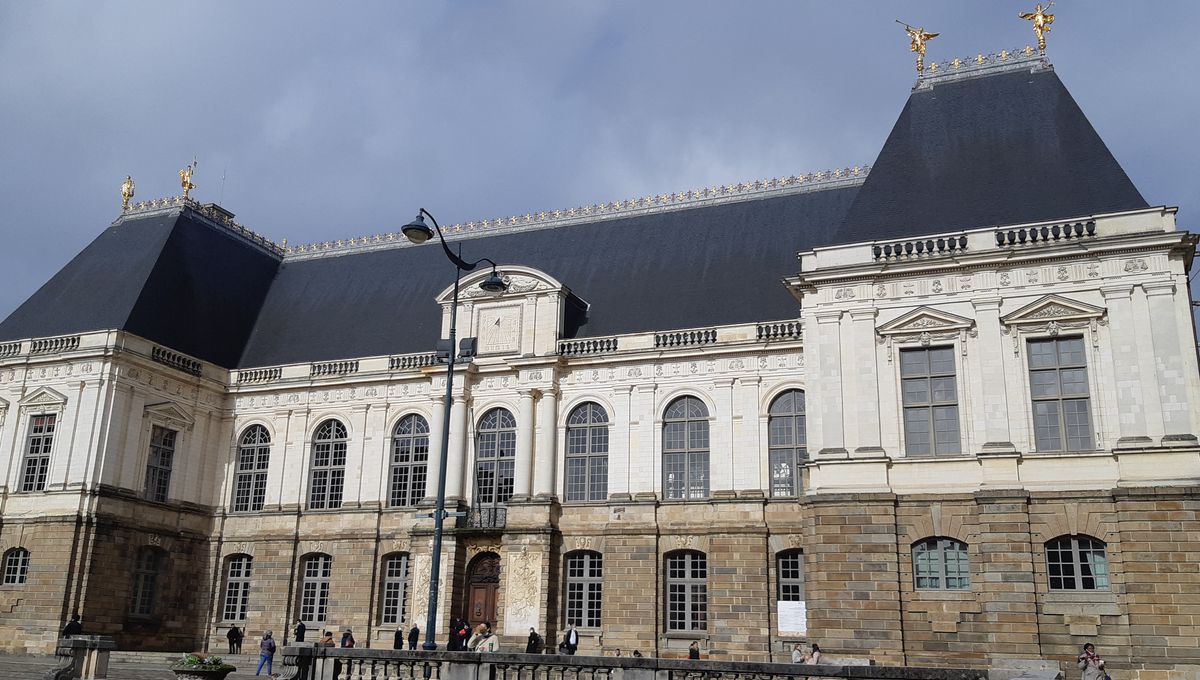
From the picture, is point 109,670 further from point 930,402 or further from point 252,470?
point 930,402

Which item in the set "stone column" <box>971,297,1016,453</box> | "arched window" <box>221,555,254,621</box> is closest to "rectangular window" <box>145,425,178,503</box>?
"arched window" <box>221,555,254,621</box>

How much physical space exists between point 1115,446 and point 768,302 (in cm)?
1178

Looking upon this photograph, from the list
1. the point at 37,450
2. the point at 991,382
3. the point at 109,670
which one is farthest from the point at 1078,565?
the point at 37,450

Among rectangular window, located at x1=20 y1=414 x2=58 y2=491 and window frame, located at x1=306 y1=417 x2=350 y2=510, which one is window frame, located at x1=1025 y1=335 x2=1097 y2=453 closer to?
window frame, located at x1=306 y1=417 x2=350 y2=510

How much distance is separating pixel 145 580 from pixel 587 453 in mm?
14788

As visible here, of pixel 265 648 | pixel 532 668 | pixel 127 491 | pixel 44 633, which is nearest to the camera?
pixel 532 668

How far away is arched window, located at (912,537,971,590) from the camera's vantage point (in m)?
22.8

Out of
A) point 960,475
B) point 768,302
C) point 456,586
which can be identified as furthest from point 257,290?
point 960,475

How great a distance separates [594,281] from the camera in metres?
35.9

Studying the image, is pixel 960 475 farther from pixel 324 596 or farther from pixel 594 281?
pixel 324 596

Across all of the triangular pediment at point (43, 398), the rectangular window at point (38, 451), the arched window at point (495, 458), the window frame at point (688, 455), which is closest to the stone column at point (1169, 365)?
the window frame at point (688, 455)

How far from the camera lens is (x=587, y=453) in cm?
3186

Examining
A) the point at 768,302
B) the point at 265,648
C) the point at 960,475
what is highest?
the point at 768,302

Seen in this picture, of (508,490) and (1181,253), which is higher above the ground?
(1181,253)
